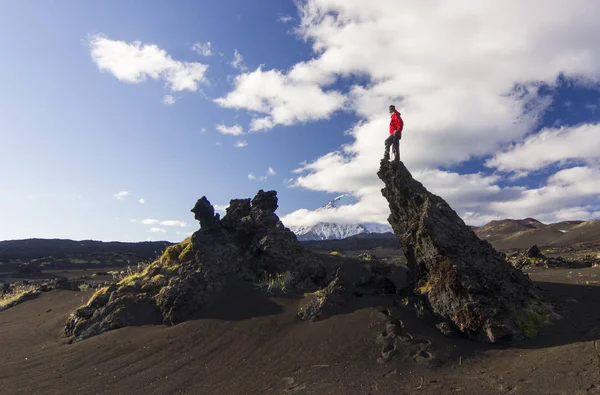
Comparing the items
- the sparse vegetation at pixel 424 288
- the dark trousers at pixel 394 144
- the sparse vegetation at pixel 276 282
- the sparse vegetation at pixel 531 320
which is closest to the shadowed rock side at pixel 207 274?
the sparse vegetation at pixel 276 282

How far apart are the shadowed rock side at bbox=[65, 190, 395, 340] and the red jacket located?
16.9ft

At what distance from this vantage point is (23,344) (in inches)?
520

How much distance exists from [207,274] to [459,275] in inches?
318

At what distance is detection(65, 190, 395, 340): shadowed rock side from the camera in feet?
42.3

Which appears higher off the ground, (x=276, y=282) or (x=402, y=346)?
(x=276, y=282)

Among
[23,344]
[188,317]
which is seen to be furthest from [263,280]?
[23,344]

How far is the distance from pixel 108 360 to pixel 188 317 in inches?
97.8

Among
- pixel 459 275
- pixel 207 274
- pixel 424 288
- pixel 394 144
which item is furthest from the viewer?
pixel 394 144

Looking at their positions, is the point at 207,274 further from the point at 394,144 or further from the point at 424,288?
the point at 394,144

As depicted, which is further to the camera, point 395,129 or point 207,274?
point 395,129

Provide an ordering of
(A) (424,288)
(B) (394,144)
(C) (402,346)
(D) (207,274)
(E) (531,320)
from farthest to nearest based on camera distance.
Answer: (B) (394,144) < (D) (207,274) < (A) (424,288) < (E) (531,320) < (C) (402,346)

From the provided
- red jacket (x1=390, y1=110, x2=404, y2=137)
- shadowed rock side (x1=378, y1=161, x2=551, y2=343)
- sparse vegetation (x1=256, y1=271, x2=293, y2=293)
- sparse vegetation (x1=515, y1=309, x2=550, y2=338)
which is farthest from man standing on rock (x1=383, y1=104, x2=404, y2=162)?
sparse vegetation (x1=515, y1=309, x2=550, y2=338)

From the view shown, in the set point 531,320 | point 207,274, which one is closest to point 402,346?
point 531,320

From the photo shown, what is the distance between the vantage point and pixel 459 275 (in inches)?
407
